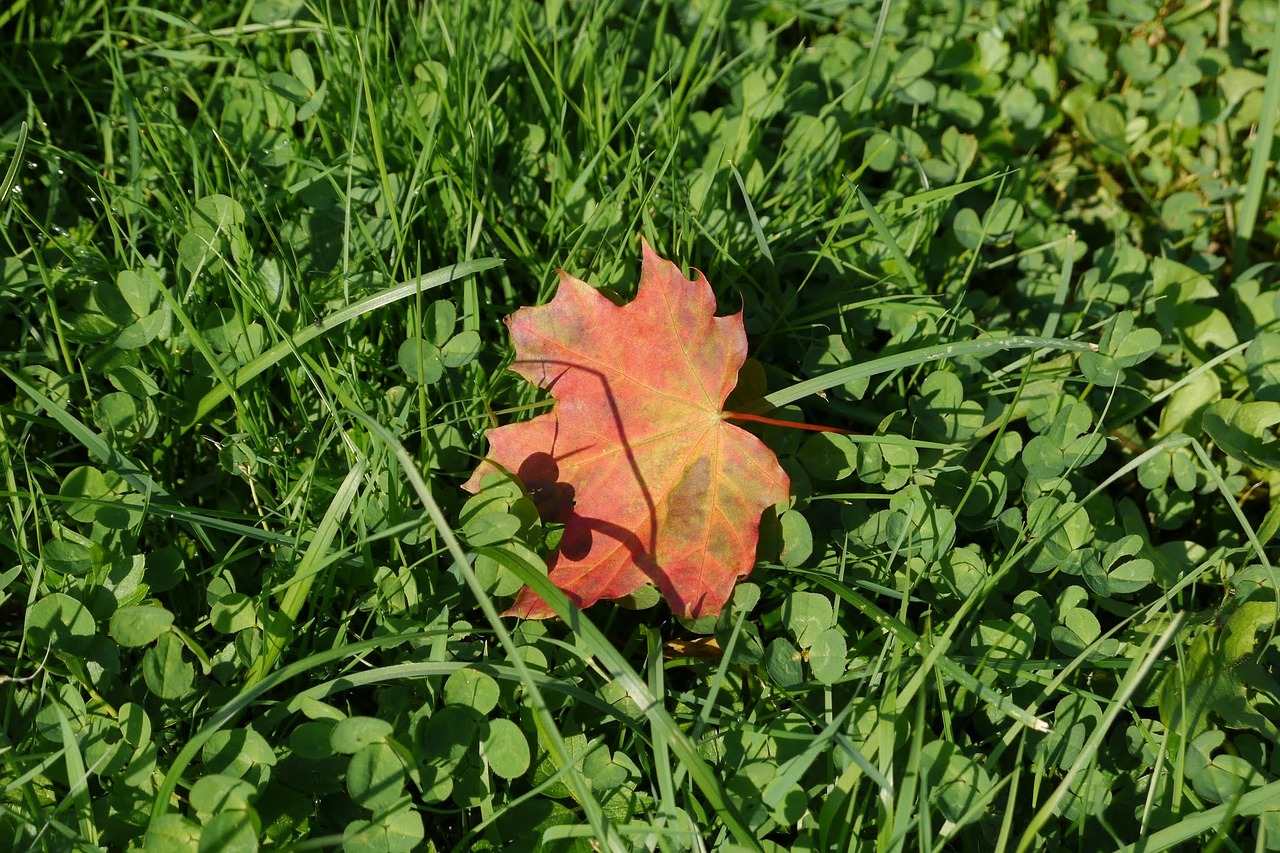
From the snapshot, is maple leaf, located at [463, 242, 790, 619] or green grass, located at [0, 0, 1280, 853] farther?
maple leaf, located at [463, 242, 790, 619]

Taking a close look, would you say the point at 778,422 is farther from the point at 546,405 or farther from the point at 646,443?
the point at 546,405

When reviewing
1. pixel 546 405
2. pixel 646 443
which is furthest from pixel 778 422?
pixel 546 405

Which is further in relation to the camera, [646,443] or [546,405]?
[546,405]

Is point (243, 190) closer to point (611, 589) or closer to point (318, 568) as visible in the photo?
point (318, 568)

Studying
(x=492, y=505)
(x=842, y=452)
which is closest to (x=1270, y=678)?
(x=842, y=452)

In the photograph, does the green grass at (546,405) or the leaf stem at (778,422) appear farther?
the leaf stem at (778,422)
